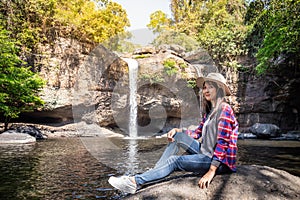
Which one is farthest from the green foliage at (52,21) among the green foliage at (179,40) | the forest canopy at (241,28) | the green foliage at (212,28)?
the forest canopy at (241,28)

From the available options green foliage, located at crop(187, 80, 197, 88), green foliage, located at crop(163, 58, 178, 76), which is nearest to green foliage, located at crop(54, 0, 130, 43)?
green foliage, located at crop(163, 58, 178, 76)

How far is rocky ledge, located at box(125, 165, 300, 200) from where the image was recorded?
7.37 ft

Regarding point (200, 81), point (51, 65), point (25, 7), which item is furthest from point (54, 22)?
point (200, 81)

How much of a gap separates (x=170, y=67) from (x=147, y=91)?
2.79m

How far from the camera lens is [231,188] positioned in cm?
232

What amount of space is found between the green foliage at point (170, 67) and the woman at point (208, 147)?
15.7 meters

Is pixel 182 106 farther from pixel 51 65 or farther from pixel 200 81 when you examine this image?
pixel 200 81

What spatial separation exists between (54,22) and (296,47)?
15533mm

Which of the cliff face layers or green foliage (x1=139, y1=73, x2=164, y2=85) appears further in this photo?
green foliage (x1=139, y1=73, x2=164, y2=85)

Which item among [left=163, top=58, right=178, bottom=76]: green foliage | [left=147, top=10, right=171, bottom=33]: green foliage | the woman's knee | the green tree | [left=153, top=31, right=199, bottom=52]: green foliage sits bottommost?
the woman's knee

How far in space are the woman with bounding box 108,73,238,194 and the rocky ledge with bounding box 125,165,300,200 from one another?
0.09 m

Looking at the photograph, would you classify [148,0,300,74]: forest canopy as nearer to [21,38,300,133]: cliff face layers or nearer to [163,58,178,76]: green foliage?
[21,38,300,133]: cliff face layers

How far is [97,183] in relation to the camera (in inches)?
160

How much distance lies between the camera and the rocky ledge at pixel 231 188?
225 centimetres
